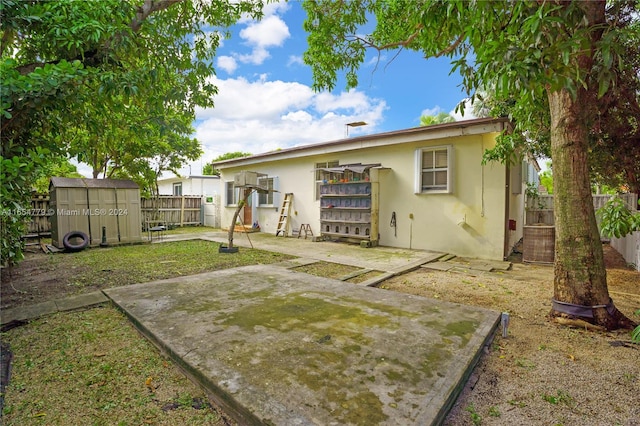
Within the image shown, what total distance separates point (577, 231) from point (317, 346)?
9.10ft

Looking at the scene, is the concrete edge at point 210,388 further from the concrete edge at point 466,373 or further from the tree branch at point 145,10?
the tree branch at point 145,10

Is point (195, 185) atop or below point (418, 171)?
atop

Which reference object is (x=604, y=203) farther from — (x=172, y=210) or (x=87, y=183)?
(x=172, y=210)

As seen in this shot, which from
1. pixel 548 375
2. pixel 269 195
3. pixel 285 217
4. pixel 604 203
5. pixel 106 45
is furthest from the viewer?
pixel 269 195

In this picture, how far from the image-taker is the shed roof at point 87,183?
25.2 ft

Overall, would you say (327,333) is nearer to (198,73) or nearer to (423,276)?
(423,276)

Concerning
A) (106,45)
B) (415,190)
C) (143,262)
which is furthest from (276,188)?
(106,45)

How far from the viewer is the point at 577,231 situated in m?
3.06

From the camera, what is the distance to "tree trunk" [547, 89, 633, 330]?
3035 millimetres

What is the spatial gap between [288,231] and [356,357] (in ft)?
28.9

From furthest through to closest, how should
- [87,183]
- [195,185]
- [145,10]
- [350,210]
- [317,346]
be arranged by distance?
1. [195,185]
2. [350,210]
3. [87,183]
4. [145,10]
5. [317,346]

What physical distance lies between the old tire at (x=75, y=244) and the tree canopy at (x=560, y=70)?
768 centimetres

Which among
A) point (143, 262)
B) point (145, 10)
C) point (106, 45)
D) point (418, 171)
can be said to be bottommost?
point (143, 262)

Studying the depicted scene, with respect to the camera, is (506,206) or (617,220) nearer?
(617,220)
